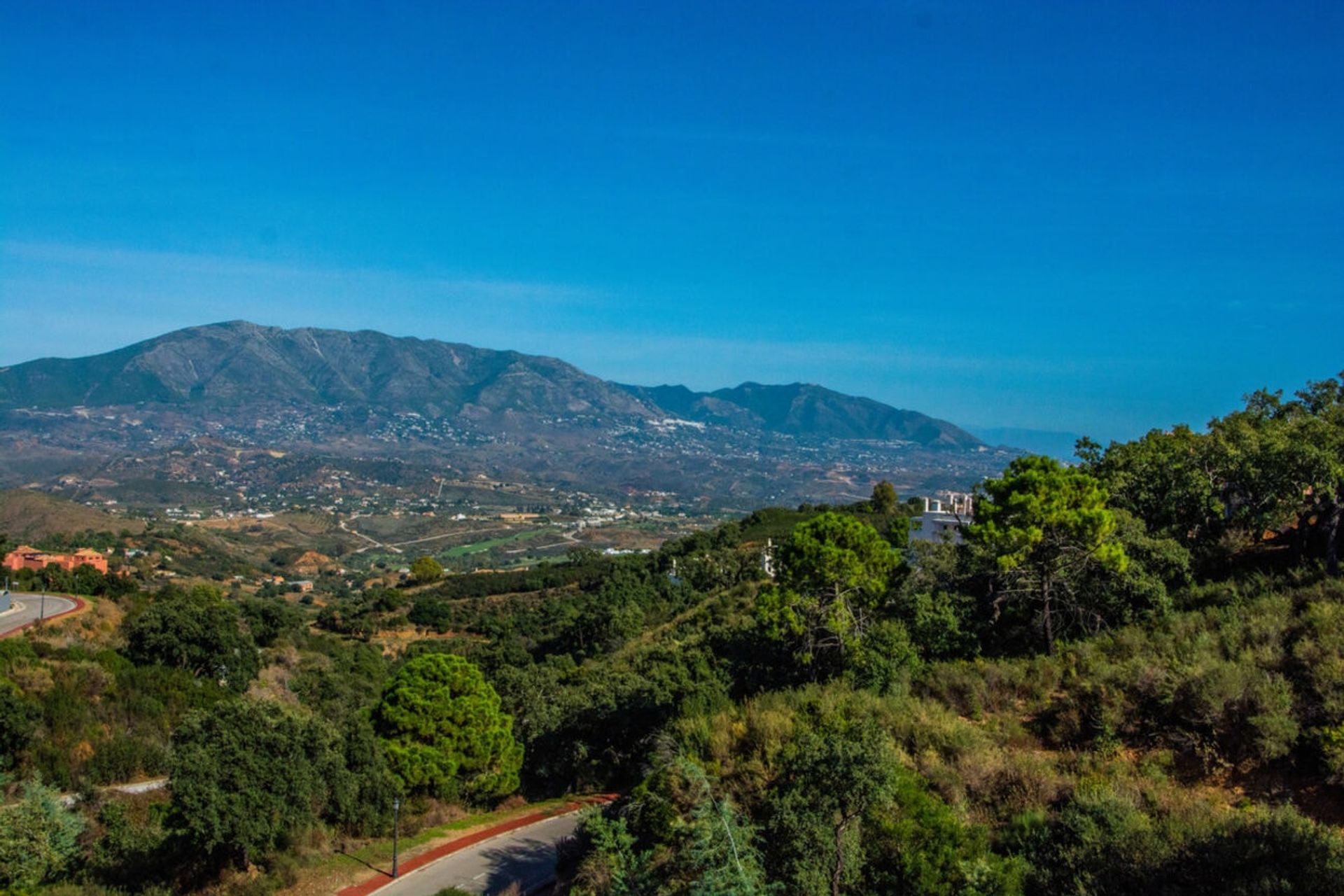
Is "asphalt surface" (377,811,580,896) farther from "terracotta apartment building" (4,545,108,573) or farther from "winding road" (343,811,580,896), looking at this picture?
"terracotta apartment building" (4,545,108,573)

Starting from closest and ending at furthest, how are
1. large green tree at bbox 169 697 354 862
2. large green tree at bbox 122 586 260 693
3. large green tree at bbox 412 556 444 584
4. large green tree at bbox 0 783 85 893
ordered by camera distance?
1. large green tree at bbox 0 783 85 893
2. large green tree at bbox 169 697 354 862
3. large green tree at bbox 122 586 260 693
4. large green tree at bbox 412 556 444 584

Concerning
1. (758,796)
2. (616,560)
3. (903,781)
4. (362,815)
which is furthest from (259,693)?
(616,560)

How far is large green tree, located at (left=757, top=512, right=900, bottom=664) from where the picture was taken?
16.0 metres

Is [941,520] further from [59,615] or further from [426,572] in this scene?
[426,572]

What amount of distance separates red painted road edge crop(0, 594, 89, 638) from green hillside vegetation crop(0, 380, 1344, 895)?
2.20 ft

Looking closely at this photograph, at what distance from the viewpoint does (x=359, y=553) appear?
331ft

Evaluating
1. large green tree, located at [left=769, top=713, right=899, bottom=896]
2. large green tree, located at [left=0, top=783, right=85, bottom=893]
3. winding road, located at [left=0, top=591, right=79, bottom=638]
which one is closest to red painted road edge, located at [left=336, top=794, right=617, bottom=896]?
large green tree, located at [left=0, top=783, right=85, bottom=893]

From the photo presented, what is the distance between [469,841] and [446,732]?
3438 millimetres

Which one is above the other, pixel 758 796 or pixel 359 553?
pixel 758 796

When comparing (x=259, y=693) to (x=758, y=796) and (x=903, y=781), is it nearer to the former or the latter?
(x=758, y=796)

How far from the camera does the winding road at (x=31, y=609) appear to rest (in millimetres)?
25764

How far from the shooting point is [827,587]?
16.9 meters

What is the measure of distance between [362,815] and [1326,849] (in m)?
13.4

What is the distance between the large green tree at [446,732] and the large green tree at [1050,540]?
35.2 ft
